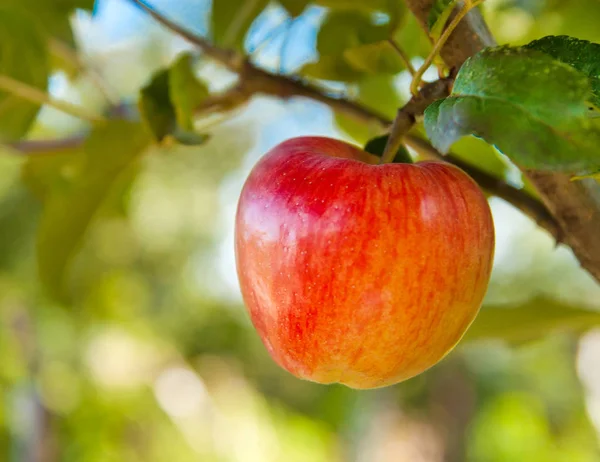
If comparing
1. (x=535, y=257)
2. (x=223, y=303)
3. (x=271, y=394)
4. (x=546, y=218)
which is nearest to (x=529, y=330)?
(x=546, y=218)

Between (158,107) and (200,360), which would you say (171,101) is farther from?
(200,360)

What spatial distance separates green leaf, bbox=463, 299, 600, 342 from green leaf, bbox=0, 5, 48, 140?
0.46 m

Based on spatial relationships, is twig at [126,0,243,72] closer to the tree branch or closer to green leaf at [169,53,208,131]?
green leaf at [169,53,208,131]

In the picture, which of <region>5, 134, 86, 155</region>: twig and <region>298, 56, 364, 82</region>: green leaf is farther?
<region>5, 134, 86, 155</region>: twig

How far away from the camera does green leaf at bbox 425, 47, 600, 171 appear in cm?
21

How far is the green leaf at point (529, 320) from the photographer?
1.84 feet

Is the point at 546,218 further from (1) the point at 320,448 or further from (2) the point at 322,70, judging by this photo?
(1) the point at 320,448

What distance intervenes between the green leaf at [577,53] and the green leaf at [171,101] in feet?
A: 0.75

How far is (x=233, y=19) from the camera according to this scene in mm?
647

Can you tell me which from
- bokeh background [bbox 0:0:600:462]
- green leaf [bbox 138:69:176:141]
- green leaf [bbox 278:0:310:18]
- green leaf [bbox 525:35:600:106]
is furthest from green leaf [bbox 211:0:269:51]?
bokeh background [bbox 0:0:600:462]

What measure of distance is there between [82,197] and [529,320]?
1.48 ft

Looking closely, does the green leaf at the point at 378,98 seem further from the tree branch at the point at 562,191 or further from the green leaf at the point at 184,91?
the tree branch at the point at 562,191

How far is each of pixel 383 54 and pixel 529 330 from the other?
28 cm

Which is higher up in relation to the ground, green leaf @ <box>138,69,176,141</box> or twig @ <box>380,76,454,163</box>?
twig @ <box>380,76,454,163</box>
